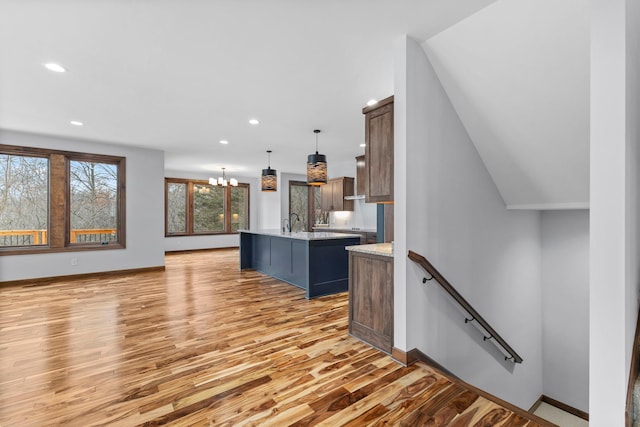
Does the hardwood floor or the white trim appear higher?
the white trim

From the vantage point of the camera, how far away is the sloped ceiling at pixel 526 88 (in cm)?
211

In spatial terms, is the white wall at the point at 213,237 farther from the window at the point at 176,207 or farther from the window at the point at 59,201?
the window at the point at 59,201

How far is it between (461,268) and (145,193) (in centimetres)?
638

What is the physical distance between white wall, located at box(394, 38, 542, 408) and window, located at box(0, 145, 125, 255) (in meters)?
6.17

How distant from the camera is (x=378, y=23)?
2.35 m

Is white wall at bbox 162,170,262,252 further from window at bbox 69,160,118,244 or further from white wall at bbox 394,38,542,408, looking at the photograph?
white wall at bbox 394,38,542,408

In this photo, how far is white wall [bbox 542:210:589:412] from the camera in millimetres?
4098

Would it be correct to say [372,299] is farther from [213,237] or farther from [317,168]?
[213,237]

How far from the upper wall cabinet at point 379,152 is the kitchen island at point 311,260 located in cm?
193

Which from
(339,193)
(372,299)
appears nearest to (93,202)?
(339,193)

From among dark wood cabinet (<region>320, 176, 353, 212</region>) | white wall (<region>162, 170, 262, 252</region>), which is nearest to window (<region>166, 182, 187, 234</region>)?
white wall (<region>162, 170, 262, 252</region>)

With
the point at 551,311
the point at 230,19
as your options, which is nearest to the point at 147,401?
the point at 230,19

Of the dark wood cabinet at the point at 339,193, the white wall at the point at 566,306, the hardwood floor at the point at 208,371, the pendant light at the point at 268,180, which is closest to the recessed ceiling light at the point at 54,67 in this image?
the hardwood floor at the point at 208,371

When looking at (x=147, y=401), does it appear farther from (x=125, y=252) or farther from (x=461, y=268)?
(x=125, y=252)
